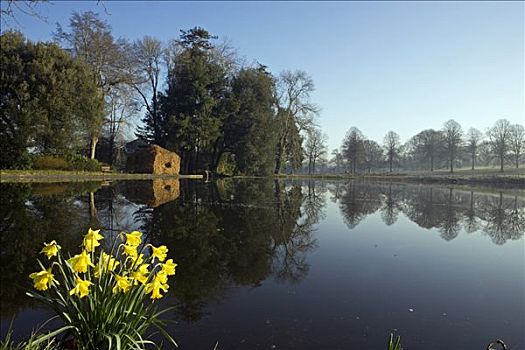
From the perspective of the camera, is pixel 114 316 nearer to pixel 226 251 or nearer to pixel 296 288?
pixel 296 288

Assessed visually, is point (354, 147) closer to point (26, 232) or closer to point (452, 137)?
point (452, 137)

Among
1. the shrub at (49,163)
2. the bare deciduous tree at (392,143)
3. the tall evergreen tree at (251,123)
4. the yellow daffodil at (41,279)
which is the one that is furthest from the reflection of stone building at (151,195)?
the bare deciduous tree at (392,143)

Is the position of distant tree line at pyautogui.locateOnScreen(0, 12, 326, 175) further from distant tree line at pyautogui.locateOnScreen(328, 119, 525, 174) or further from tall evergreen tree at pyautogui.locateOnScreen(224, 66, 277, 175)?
distant tree line at pyautogui.locateOnScreen(328, 119, 525, 174)

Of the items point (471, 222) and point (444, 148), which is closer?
point (471, 222)

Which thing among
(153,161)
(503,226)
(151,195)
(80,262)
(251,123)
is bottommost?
(503,226)

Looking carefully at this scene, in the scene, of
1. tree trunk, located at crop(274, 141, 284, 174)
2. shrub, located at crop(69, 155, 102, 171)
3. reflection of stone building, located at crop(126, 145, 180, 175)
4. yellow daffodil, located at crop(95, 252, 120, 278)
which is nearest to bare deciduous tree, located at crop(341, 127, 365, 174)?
tree trunk, located at crop(274, 141, 284, 174)

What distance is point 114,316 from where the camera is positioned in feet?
7.12

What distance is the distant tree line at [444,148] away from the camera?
178ft

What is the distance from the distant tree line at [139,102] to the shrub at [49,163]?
0.44 metres

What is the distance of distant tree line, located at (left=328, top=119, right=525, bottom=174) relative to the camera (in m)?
54.2

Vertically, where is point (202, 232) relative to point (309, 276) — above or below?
above

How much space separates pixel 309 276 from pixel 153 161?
25.1m

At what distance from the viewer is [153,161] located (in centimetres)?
2823

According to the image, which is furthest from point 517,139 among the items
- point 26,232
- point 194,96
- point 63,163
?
point 26,232
